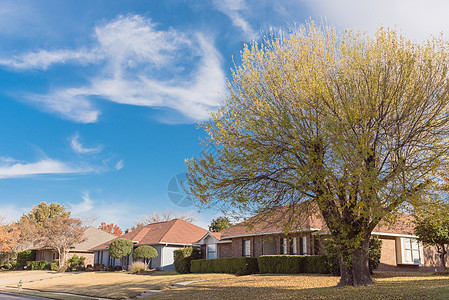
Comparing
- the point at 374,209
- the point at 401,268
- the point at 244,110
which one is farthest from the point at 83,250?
the point at 374,209

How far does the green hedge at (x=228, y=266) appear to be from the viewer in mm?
29375

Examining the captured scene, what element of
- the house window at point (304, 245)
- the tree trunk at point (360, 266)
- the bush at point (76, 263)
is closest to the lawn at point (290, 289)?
the tree trunk at point (360, 266)

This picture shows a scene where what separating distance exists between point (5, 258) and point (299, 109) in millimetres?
65539

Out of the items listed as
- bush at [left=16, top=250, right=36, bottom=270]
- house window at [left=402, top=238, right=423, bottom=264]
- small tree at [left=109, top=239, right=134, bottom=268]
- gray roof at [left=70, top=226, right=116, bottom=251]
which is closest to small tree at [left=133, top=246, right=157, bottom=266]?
small tree at [left=109, top=239, right=134, bottom=268]

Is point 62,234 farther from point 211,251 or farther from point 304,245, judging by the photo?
point 304,245

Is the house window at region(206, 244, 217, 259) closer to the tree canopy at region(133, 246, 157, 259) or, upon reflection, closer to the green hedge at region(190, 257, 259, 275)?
the green hedge at region(190, 257, 259, 275)

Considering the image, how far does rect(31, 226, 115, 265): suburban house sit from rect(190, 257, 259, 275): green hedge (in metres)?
27.1

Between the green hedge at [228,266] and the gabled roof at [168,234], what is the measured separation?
8.42m

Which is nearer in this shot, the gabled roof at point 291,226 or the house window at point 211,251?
the gabled roof at point 291,226

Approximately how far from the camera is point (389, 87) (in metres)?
13.7

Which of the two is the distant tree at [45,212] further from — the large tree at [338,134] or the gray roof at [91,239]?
the large tree at [338,134]

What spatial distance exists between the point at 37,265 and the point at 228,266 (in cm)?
3987

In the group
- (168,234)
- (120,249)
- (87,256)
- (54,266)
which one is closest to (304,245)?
(168,234)

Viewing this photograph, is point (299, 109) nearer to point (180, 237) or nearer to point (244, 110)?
point (244, 110)
